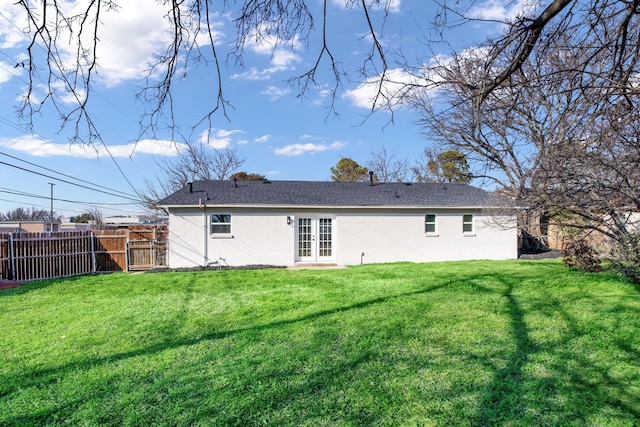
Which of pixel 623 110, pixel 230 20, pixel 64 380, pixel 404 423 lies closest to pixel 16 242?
pixel 64 380

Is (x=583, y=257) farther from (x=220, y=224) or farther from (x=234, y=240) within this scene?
(x=220, y=224)

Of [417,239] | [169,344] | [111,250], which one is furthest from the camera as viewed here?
[417,239]

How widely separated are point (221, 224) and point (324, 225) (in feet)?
13.9

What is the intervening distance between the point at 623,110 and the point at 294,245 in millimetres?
11930

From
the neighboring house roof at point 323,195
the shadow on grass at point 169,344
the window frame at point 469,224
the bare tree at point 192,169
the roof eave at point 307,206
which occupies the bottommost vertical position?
the shadow on grass at point 169,344

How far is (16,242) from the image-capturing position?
1162cm

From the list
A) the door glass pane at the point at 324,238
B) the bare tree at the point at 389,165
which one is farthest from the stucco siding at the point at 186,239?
the bare tree at the point at 389,165

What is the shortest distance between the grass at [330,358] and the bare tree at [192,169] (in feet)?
55.5

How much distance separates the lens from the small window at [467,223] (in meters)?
16.3

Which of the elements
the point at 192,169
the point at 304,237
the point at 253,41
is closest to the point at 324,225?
the point at 304,237

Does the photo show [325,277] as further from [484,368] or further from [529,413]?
[529,413]

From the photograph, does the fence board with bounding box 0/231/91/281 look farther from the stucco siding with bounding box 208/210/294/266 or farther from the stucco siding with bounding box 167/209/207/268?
the stucco siding with bounding box 208/210/294/266

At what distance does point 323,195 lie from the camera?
15.9 metres

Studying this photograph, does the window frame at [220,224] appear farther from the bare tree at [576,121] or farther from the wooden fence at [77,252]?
the bare tree at [576,121]
